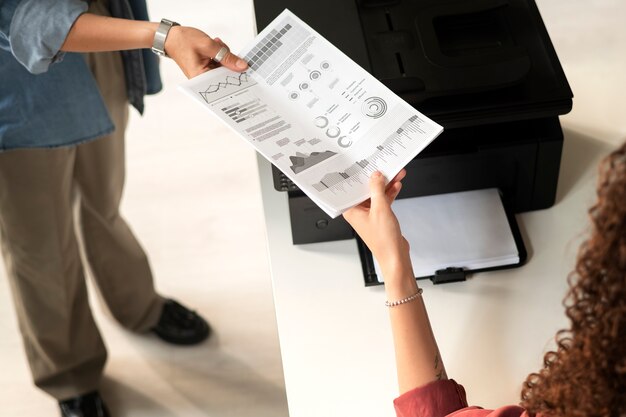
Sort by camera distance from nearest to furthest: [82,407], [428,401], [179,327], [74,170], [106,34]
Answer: [428,401] < [106,34] < [74,170] < [82,407] < [179,327]

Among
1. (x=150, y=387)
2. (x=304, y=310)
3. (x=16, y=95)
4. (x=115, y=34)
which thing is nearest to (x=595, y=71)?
(x=304, y=310)

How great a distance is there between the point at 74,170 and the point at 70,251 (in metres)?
0.18

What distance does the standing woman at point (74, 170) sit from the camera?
1.36m

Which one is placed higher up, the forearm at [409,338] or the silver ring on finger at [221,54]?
the silver ring on finger at [221,54]

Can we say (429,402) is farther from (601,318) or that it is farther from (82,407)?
(82,407)

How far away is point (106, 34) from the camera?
4.47 feet

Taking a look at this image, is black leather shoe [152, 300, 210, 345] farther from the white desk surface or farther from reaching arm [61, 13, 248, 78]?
reaching arm [61, 13, 248, 78]

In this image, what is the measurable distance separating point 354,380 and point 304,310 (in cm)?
15

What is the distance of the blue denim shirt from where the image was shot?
1.33 m

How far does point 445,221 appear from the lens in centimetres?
140

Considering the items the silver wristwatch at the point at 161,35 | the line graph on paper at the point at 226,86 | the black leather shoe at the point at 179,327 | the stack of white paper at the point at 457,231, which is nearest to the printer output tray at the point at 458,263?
the stack of white paper at the point at 457,231

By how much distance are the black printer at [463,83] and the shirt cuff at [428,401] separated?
1.24 ft

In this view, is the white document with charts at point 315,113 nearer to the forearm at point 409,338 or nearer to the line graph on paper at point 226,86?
the line graph on paper at point 226,86

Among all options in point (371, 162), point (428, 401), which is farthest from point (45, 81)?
point (428, 401)
